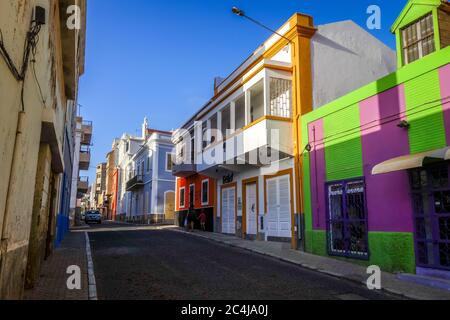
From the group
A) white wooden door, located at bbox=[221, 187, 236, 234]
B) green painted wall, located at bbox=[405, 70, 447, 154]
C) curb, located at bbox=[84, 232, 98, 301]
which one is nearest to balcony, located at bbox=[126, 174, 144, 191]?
white wooden door, located at bbox=[221, 187, 236, 234]

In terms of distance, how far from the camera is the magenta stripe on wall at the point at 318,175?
1195 cm

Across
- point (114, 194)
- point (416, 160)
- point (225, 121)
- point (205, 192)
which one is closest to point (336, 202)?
point (416, 160)

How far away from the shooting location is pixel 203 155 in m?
20.1

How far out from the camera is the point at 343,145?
1123 cm

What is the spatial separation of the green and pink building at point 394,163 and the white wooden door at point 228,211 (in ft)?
20.9

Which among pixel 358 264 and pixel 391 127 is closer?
pixel 391 127

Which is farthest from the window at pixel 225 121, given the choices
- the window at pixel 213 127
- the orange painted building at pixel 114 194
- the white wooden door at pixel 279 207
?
the orange painted building at pixel 114 194

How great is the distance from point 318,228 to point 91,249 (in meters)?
7.60

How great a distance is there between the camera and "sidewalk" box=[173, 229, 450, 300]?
23.5 ft

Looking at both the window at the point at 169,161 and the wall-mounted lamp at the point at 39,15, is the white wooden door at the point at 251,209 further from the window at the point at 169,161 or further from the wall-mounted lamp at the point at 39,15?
the window at the point at 169,161

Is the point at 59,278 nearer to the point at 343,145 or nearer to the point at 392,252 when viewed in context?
the point at 392,252
